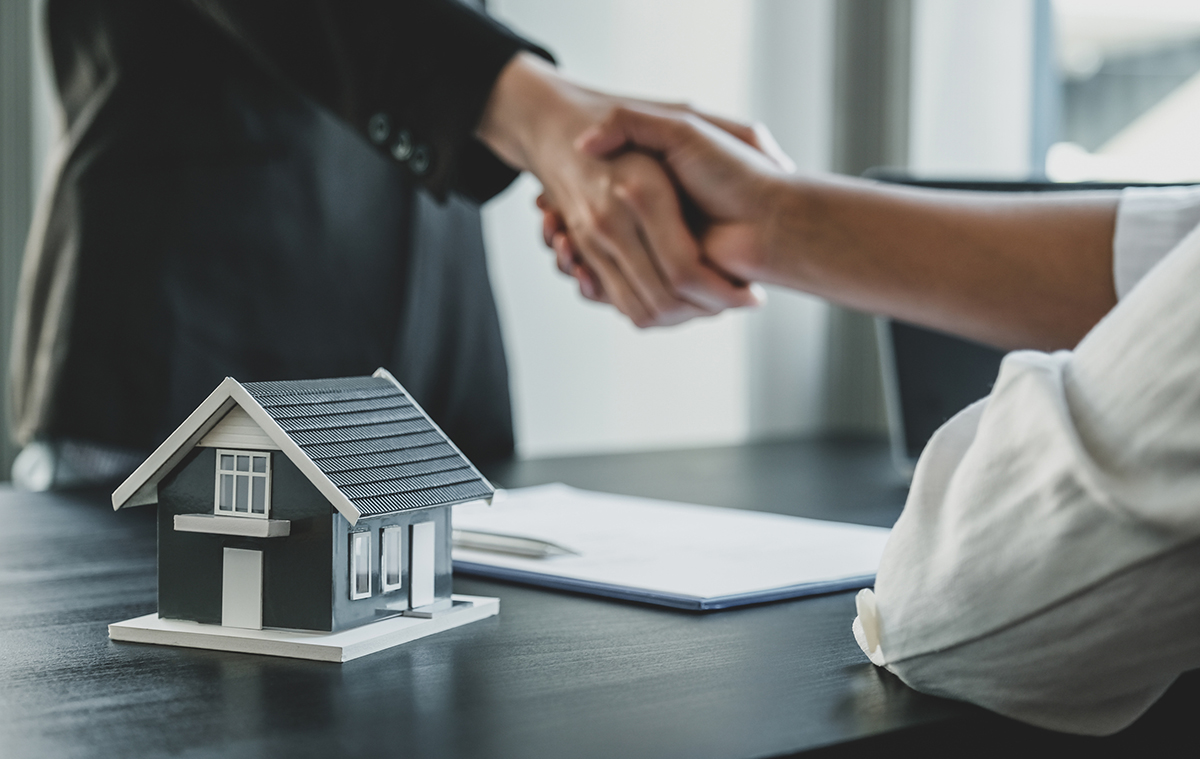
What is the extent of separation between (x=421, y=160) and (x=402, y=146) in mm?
21

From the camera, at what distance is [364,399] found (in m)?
0.46

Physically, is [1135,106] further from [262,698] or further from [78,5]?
[262,698]

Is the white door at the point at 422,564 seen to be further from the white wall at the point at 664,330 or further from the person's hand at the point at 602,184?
the white wall at the point at 664,330

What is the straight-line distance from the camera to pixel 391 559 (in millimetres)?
445

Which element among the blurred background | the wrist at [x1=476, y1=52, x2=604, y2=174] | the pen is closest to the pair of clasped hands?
the wrist at [x1=476, y1=52, x2=604, y2=174]

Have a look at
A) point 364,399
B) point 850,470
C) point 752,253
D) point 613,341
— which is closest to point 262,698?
point 364,399

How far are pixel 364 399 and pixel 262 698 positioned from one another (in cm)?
14

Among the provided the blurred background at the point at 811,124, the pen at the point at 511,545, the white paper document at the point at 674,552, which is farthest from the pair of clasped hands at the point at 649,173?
the blurred background at the point at 811,124

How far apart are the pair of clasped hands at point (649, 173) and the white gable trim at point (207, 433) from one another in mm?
602

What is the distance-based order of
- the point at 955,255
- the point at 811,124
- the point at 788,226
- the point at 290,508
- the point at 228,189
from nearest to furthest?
the point at 290,508 → the point at 955,255 → the point at 788,226 → the point at 228,189 → the point at 811,124

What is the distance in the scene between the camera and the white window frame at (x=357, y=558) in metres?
0.42

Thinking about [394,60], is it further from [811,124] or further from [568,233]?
[811,124]

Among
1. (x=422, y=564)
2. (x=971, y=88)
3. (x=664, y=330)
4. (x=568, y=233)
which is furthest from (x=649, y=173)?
(x=971, y=88)

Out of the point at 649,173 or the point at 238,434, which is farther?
the point at 649,173
